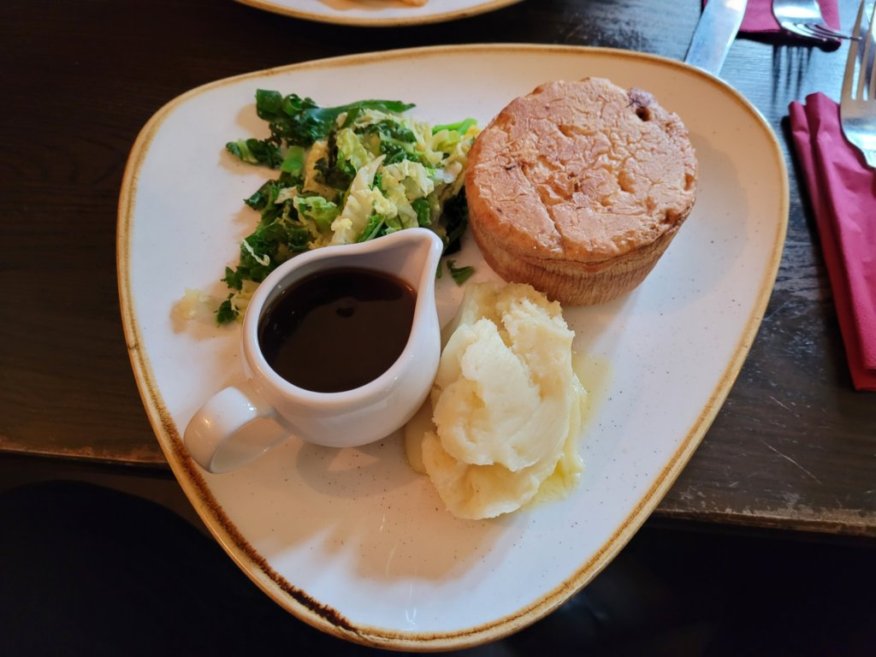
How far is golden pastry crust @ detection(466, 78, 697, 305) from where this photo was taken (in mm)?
1409

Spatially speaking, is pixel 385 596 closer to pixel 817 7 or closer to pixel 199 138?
pixel 199 138

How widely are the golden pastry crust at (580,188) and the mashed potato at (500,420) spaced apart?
0.54 feet

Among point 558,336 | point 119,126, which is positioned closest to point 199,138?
point 119,126

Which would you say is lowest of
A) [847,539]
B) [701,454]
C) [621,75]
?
[847,539]

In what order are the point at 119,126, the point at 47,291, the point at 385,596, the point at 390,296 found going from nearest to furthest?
the point at 385,596 < the point at 390,296 < the point at 47,291 < the point at 119,126

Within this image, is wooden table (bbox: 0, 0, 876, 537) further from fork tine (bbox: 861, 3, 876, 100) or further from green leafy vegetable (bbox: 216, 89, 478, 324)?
green leafy vegetable (bbox: 216, 89, 478, 324)

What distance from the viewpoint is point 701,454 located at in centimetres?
139

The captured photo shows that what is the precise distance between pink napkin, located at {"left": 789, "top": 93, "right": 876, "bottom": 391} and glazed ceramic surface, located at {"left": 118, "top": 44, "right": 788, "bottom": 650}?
13cm

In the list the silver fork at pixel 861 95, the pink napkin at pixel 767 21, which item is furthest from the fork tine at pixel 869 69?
the pink napkin at pixel 767 21

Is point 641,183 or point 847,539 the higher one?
point 641,183

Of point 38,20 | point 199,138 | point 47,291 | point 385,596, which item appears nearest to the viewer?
point 385,596

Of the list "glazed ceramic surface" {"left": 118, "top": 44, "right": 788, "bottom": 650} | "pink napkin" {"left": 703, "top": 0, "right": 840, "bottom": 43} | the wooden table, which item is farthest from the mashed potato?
"pink napkin" {"left": 703, "top": 0, "right": 840, "bottom": 43}

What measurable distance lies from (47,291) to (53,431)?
15.9 inches

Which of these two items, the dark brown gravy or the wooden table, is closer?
the dark brown gravy
